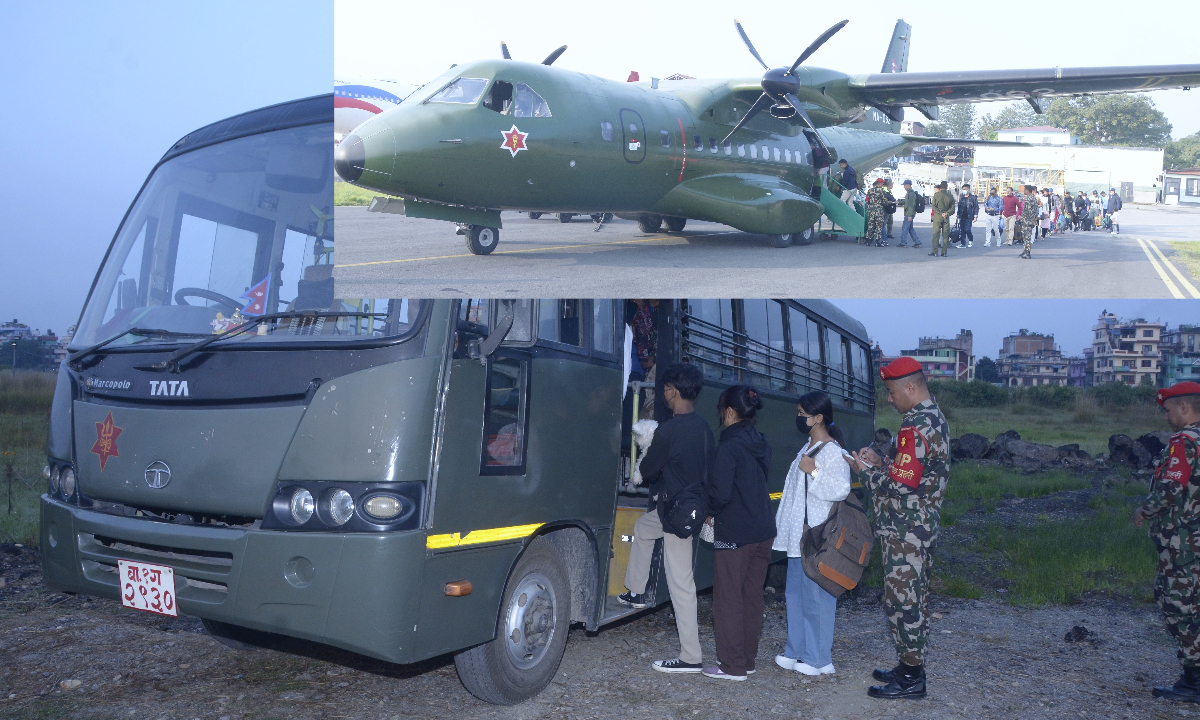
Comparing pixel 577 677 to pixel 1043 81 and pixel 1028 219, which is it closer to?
pixel 1028 219

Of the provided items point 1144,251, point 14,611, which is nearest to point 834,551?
point 1144,251

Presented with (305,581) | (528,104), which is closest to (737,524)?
(305,581)

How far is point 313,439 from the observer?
4.08 metres

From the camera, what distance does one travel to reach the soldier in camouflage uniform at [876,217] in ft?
21.0

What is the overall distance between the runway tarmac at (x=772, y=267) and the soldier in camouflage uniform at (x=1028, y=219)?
84 mm

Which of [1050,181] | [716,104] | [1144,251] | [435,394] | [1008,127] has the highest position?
[716,104]

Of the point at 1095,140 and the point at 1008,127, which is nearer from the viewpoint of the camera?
the point at 1095,140

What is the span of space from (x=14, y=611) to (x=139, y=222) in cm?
330

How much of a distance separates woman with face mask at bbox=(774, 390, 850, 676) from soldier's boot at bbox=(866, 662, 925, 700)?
0.45 m

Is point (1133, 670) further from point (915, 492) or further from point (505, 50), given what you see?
point (505, 50)

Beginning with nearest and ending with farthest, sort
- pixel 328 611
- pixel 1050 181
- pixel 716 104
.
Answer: pixel 328 611
pixel 1050 181
pixel 716 104

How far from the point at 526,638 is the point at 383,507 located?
1.31 metres

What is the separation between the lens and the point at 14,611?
21.4 ft

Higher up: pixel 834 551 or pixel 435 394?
pixel 435 394
